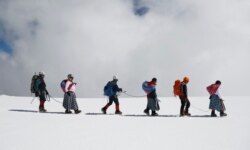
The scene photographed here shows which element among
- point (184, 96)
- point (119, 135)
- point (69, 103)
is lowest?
point (119, 135)

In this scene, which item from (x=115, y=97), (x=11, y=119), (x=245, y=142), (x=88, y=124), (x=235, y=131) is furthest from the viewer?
(x=115, y=97)

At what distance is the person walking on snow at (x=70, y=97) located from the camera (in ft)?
54.7

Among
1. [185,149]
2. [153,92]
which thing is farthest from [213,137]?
[153,92]

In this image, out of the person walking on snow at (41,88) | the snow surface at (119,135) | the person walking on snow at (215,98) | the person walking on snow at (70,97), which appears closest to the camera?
the snow surface at (119,135)

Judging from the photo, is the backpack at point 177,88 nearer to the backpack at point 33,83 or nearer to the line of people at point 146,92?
the line of people at point 146,92

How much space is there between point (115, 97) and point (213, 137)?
7.73m

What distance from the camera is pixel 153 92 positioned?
1712 centimetres

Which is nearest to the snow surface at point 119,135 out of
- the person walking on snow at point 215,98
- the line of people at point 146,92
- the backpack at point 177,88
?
the person walking on snow at point 215,98

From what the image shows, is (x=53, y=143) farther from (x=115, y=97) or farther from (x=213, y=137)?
(x=115, y=97)

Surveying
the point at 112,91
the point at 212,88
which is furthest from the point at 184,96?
the point at 112,91

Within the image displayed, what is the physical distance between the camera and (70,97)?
1681 centimetres

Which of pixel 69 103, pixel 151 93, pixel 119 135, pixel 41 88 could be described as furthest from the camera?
pixel 41 88

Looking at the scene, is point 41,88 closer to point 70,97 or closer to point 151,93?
point 70,97

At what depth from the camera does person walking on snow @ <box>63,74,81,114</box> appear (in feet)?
54.7
